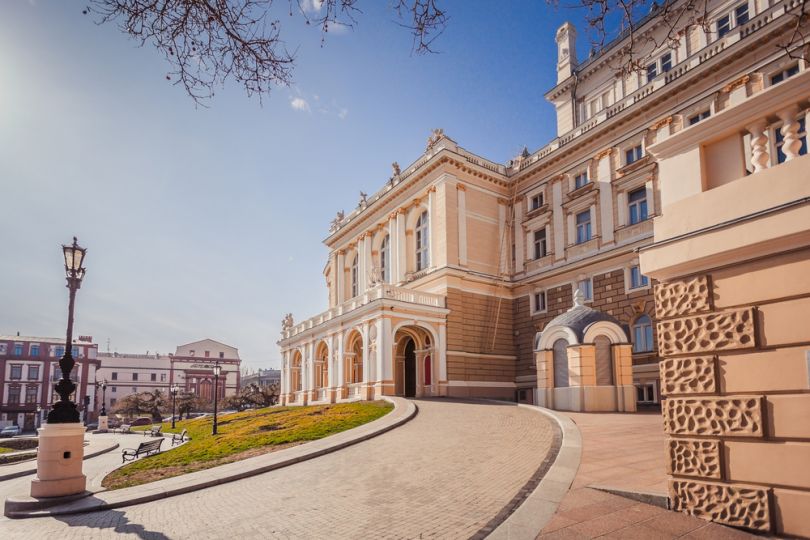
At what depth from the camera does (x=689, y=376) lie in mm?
6125

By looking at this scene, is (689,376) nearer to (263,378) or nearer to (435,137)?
(435,137)

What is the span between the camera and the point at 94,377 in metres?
84.6

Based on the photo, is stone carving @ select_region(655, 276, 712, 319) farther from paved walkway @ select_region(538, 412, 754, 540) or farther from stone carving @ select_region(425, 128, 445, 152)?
stone carving @ select_region(425, 128, 445, 152)

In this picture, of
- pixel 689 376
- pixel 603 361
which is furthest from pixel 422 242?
pixel 689 376

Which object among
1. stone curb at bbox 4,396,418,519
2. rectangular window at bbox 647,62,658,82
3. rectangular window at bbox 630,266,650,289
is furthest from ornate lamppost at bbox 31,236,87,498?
rectangular window at bbox 647,62,658,82

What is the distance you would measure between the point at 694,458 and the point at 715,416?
1.77 feet

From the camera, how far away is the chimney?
1406 inches

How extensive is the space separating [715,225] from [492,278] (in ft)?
89.6

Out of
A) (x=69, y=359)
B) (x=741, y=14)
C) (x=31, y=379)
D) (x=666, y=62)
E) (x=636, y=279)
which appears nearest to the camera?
(x=69, y=359)

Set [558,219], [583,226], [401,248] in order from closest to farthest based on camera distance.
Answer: [583,226]
[558,219]
[401,248]

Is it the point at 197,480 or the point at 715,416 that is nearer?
the point at 715,416

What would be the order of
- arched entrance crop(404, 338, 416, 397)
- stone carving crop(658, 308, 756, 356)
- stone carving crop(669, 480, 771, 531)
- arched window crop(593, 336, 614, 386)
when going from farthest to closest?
arched entrance crop(404, 338, 416, 397) → arched window crop(593, 336, 614, 386) → stone carving crop(658, 308, 756, 356) → stone carving crop(669, 480, 771, 531)

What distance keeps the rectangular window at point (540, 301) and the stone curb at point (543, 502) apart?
22122 millimetres

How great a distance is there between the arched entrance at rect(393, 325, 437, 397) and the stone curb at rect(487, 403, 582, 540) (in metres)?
19.3
